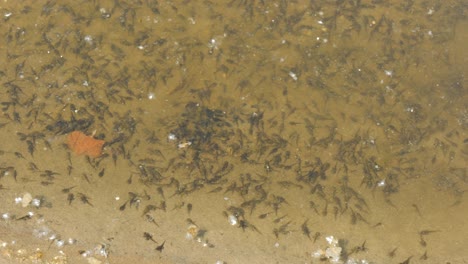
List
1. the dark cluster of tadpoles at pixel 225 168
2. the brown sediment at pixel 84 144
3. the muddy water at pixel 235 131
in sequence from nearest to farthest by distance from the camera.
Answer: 1. the muddy water at pixel 235 131
2. the dark cluster of tadpoles at pixel 225 168
3. the brown sediment at pixel 84 144

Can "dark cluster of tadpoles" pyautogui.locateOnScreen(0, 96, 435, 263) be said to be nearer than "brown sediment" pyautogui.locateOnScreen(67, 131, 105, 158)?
Yes

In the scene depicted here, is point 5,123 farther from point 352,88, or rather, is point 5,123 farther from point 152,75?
point 352,88

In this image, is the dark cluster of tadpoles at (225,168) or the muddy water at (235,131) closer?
the muddy water at (235,131)

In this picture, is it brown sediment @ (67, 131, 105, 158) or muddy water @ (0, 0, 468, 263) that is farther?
brown sediment @ (67, 131, 105, 158)

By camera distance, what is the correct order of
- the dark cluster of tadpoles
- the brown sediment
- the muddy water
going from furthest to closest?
the brown sediment
the dark cluster of tadpoles
the muddy water

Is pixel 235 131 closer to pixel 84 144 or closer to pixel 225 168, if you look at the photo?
→ pixel 225 168

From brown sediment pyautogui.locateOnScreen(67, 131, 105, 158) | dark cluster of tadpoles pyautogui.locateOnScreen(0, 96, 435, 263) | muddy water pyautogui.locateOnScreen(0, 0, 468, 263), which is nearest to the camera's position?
muddy water pyautogui.locateOnScreen(0, 0, 468, 263)

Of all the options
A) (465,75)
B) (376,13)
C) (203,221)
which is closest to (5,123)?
(203,221)
